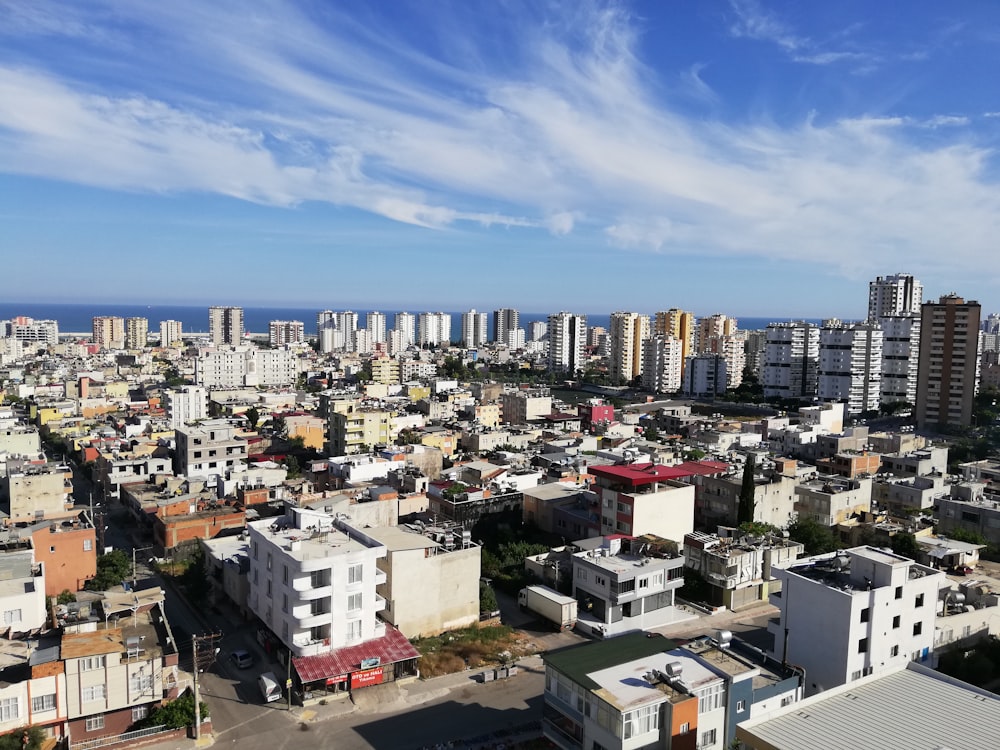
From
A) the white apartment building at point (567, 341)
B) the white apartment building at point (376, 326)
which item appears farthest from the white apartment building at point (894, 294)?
the white apartment building at point (376, 326)

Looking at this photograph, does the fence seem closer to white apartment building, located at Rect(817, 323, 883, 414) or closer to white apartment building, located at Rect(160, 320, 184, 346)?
white apartment building, located at Rect(817, 323, 883, 414)

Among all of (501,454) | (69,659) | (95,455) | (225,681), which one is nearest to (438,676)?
(225,681)

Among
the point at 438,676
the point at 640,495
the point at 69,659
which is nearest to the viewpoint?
the point at 69,659

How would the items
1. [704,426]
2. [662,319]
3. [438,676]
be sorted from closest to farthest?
[438,676] < [704,426] < [662,319]

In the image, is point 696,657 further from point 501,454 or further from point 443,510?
point 501,454

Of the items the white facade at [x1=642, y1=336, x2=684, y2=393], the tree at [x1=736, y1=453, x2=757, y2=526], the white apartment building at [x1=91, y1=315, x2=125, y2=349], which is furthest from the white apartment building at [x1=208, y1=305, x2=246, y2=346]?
the tree at [x1=736, y1=453, x2=757, y2=526]

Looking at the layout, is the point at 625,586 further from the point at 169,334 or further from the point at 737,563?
the point at 169,334
